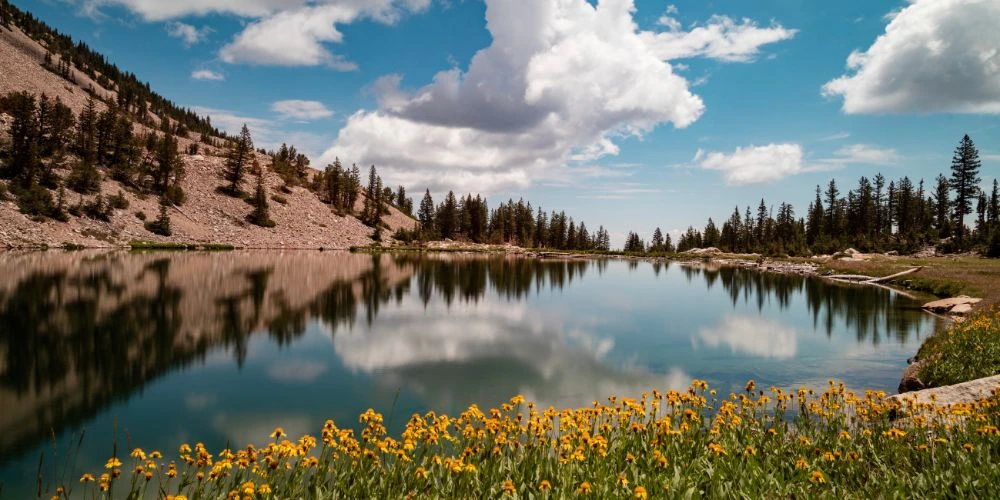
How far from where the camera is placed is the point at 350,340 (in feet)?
83.1

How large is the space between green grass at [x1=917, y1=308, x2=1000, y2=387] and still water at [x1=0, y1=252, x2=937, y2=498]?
6.70ft

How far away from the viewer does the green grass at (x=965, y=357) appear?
53.2 ft

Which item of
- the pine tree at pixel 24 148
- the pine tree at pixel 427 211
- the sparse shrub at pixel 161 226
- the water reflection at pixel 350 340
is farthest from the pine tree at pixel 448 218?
the water reflection at pixel 350 340

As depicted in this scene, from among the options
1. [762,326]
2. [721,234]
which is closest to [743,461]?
[762,326]

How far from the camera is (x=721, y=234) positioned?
187 m

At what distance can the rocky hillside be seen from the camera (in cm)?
8475

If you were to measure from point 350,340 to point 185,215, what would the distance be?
11503 cm

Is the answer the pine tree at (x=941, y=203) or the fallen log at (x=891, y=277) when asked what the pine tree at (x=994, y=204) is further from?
the fallen log at (x=891, y=277)

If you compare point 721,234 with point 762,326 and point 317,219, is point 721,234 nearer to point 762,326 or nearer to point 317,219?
point 317,219

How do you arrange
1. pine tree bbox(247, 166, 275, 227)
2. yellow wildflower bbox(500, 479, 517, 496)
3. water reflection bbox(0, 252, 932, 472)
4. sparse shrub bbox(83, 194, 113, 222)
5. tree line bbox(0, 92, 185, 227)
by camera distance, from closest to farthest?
yellow wildflower bbox(500, 479, 517, 496) < water reflection bbox(0, 252, 932, 472) < tree line bbox(0, 92, 185, 227) < sparse shrub bbox(83, 194, 113, 222) < pine tree bbox(247, 166, 275, 227)

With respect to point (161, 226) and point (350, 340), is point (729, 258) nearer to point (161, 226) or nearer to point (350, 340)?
point (161, 226)

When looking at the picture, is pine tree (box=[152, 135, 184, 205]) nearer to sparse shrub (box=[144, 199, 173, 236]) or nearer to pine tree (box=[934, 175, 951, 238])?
sparse shrub (box=[144, 199, 173, 236])

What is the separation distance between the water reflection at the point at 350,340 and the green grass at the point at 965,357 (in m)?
4.53

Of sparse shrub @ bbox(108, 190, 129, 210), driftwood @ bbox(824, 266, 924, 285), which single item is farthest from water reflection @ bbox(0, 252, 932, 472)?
sparse shrub @ bbox(108, 190, 129, 210)
